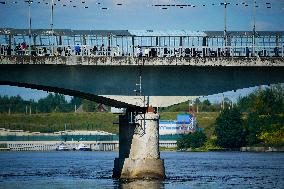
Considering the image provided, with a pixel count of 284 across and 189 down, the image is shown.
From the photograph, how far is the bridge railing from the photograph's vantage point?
82.3 metres

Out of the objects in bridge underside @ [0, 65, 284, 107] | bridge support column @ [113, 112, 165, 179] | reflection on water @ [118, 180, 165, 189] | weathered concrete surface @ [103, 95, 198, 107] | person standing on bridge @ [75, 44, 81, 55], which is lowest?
reflection on water @ [118, 180, 165, 189]

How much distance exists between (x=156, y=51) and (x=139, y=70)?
2.55m

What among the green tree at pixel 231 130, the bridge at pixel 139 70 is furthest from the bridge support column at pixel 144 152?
the green tree at pixel 231 130

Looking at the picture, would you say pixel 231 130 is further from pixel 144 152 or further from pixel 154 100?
pixel 144 152

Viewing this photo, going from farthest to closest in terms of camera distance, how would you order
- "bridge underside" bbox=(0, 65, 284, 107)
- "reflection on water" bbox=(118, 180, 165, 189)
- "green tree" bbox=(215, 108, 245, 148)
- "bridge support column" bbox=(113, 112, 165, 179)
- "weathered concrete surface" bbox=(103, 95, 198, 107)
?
"green tree" bbox=(215, 108, 245, 148)
"weathered concrete surface" bbox=(103, 95, 198, 107)
"bridge underside" bbox=(0, 65, 284, 107)
"bridge support column" bbox=(113, 112, 165, 179)
"reflection on water" bbox=(118, 180, 165, 189)

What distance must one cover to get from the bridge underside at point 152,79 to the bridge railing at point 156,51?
1402mm

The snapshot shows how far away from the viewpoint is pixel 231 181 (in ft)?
295

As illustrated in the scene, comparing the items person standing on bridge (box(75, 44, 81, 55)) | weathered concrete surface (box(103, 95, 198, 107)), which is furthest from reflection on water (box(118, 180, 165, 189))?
person standing on bridge (box(75, 44, 81, 55))

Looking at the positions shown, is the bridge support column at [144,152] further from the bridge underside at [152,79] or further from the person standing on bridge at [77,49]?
the person standing on bridge at [77,49]

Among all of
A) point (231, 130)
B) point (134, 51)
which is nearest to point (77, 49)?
point (134, 51)

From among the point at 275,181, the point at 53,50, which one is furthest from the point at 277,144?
the point at 53,50

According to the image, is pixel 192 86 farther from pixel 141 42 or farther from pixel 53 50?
pixel 53 50

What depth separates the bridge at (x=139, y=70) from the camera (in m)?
80.8

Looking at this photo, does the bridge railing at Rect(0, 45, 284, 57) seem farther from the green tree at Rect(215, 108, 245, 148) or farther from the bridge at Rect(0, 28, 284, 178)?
the green tree at Rect(215, 108, 245, 148)
